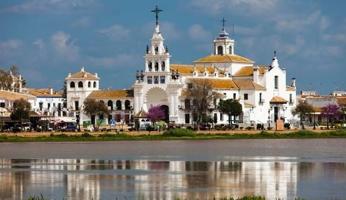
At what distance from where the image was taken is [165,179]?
4325cm

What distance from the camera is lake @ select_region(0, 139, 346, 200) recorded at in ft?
124

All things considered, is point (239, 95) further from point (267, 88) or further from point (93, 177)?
point (93, 177)

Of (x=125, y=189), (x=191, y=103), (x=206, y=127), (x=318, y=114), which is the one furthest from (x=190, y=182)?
(x=318, y=114)

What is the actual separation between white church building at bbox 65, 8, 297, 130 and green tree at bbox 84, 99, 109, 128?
1.63 metres

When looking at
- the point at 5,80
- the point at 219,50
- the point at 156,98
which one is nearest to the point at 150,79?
the point at 156,98

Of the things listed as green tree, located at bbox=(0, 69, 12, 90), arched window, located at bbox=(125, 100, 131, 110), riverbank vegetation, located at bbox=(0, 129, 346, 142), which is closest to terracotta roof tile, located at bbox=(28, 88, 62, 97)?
green tree, located at bbox=(0, 69, 12, 90)

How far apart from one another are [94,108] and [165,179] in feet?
306

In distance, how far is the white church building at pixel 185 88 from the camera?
13738 cm

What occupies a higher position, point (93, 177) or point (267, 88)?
point (267, 88)

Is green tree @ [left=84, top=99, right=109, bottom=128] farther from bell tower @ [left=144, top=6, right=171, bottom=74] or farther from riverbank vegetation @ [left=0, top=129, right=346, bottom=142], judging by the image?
riverbank vegetation @ [left=0, top=129, right=346, bottom=142]

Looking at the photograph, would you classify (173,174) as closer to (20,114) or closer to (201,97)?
(20,114)

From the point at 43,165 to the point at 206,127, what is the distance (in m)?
67.8

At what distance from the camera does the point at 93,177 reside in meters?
44.5

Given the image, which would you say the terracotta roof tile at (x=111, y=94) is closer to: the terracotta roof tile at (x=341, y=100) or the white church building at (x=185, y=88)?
the white church building at (x=185, y=88)
